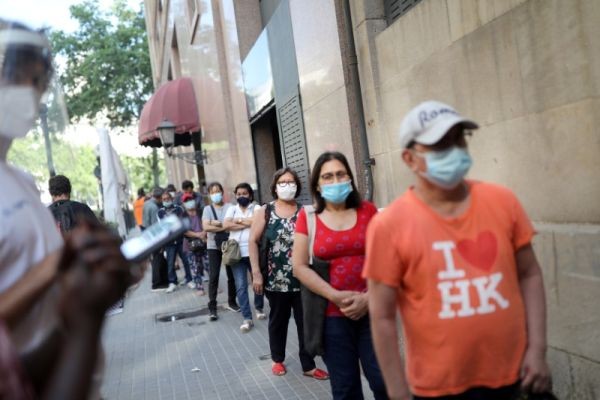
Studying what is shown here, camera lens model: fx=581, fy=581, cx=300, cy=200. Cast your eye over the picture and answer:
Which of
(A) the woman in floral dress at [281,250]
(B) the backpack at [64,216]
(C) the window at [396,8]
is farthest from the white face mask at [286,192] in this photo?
(C) the window at [396,8]

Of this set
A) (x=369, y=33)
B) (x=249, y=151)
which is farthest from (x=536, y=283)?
(x=249, y=151)

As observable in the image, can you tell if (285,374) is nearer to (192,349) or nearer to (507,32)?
(192,349)

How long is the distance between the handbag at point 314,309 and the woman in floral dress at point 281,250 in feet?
4.95

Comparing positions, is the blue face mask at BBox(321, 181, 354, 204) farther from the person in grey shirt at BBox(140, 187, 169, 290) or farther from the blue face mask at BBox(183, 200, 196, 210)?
the person in grey shirt at BBox(140, 187, 169, 290)

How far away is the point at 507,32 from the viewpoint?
4008 millimetres

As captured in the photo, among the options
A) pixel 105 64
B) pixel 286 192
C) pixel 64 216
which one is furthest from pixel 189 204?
pixel 105 64

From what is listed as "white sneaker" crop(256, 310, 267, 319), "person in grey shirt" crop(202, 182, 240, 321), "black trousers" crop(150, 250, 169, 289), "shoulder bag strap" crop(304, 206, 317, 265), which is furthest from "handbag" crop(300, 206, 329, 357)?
"black trousers" crop(150, 250, 169, 289)

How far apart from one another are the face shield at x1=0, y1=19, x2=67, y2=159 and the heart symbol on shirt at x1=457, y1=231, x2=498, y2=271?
1.54 metres

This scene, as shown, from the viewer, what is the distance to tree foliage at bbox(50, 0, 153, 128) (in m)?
31.6

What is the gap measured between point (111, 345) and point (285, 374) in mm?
3234

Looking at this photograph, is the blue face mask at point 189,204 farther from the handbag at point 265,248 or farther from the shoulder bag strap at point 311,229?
the shoulder bag strap at point 311,229

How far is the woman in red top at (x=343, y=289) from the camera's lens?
342cm

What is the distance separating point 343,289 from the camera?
3.48 metres

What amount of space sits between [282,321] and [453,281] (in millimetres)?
3465
